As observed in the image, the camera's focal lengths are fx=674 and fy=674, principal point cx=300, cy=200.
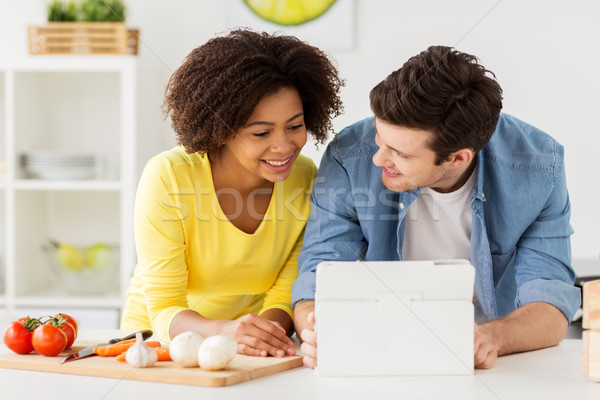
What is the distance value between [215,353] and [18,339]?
387mm

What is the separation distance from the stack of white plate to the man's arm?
1.91 metres

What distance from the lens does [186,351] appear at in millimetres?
1100

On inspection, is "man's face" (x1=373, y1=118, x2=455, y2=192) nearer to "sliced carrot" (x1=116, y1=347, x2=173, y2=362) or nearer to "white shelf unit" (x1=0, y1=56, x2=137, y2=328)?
"sliced carrot" (x1=116, y1=347, x2=173, y2=362)

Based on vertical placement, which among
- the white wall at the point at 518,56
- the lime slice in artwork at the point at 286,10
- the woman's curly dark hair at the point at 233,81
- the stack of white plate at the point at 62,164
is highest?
the lime slice in artwork at the point at 286,10

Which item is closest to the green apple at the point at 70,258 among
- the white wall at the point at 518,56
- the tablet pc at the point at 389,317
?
the white wall at the point at 518,56

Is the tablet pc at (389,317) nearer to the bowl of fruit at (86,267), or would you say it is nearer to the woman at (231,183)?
the woman at (231,183)

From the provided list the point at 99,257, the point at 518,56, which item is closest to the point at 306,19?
the point at 518,56

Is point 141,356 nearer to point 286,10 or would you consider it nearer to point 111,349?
point 111,349

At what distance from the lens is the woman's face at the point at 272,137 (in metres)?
1.50

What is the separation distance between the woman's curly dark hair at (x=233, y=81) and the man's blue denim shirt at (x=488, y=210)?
185mm

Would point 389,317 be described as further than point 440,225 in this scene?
No

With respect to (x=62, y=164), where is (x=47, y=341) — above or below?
below

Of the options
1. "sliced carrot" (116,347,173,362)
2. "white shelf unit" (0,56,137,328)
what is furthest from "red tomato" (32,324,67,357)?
"white shelf unit" (0,56,137,328)

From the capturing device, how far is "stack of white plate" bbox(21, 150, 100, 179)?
2740 mm
